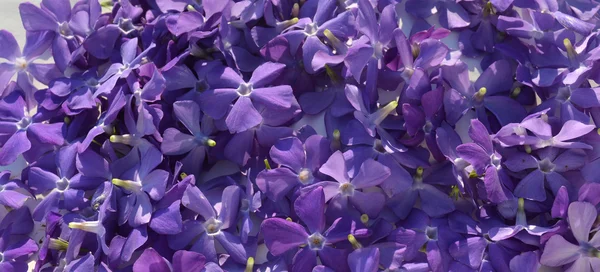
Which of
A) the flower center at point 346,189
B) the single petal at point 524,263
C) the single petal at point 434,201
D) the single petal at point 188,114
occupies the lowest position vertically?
the single petal at point 524,263

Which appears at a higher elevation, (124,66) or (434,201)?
(124,66)

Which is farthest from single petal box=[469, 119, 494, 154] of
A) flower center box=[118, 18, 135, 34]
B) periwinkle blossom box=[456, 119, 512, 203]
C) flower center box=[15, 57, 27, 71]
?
flower center box=[15, 57, 27, 71]

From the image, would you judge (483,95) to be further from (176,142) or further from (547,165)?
(176,142)

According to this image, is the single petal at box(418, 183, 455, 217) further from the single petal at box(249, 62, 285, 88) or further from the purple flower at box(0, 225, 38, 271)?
the purple flower at box(0, 225, 38, 271)

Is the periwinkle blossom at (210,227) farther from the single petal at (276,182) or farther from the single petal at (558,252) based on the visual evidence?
the single petal at (558,252)

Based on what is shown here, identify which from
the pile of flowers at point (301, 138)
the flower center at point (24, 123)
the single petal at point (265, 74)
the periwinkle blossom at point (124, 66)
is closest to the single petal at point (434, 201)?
the pile of flowers at point (301, 138)

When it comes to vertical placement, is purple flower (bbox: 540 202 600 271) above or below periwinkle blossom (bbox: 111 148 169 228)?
below

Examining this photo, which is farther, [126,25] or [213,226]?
[126,25]

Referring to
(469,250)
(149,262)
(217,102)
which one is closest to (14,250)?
(149,262)
